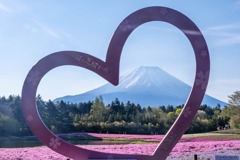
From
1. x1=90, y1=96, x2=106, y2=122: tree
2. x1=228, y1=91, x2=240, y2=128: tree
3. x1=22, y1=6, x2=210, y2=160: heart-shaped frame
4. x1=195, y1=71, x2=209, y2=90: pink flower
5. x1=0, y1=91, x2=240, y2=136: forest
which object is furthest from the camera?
x1=228, y1=91, x2=240, y2=128: tree

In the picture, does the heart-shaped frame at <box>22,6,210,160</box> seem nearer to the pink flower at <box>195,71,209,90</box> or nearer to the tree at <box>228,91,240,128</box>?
the pink flower at <box>195,71,209,90</box>

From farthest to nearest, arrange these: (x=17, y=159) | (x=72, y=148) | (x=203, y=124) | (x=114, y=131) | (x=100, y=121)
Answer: (x=203, y=124)
(x=100, y=121)
(x=114, y=131)
(x=17, y=159)
(x=72, y=148)

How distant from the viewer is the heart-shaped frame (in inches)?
345

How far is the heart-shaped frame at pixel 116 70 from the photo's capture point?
8.77 meters

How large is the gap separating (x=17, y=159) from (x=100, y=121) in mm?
17159

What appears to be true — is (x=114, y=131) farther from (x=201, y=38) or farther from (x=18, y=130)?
(x=201, y=38)

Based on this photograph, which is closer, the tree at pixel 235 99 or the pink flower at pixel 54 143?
the pink flower at pixel 54 143

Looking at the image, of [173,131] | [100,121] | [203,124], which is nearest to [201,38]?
[173,131]

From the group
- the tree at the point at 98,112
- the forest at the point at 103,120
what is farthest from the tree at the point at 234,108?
the tree at the point at 98,112

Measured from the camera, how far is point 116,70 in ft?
29.4

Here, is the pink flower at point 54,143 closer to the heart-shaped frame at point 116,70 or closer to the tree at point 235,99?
the heart-shaped frame at point 116,70

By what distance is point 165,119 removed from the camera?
28703 mm

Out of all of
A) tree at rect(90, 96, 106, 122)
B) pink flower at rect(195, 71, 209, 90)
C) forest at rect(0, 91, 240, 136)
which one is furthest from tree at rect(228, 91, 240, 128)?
pink flower at rect(195, 71, 209, 90)

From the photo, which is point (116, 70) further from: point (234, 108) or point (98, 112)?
point (234, 108)
